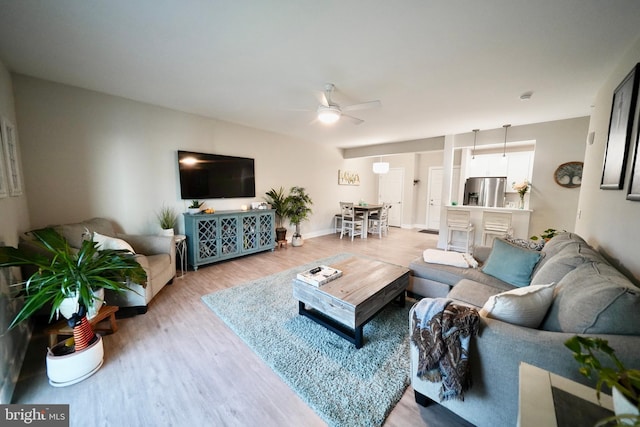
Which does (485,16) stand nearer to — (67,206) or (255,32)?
(255,32)

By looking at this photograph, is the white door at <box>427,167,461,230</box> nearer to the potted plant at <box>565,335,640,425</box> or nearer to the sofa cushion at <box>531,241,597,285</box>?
the sofa cushion at <box>531,241,597,285</box>

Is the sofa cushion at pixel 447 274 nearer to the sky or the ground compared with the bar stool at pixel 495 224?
nearer to the ground

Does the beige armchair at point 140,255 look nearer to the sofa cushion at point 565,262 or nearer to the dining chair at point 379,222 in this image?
the sofa cushion at point 565,262

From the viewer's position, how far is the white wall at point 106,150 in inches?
101

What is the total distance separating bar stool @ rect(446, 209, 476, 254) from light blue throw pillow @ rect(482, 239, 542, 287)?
2426mm

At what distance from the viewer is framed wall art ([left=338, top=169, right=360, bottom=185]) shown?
6762 mm

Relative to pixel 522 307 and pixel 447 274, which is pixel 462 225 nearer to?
pixel 447 274

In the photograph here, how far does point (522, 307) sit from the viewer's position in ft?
4.04

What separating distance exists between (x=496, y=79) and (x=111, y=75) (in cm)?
405

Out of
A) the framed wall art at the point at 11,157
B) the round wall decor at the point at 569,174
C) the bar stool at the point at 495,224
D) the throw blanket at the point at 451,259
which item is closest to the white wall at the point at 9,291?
the framed wall art at the point at 11,157

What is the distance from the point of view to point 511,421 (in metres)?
1.10

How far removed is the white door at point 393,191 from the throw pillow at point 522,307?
6650mm

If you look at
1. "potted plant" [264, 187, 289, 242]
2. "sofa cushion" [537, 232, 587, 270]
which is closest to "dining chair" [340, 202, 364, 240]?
"potted plant" [264, 187, 289, 242]

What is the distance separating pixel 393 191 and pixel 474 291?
6207 millimetres
